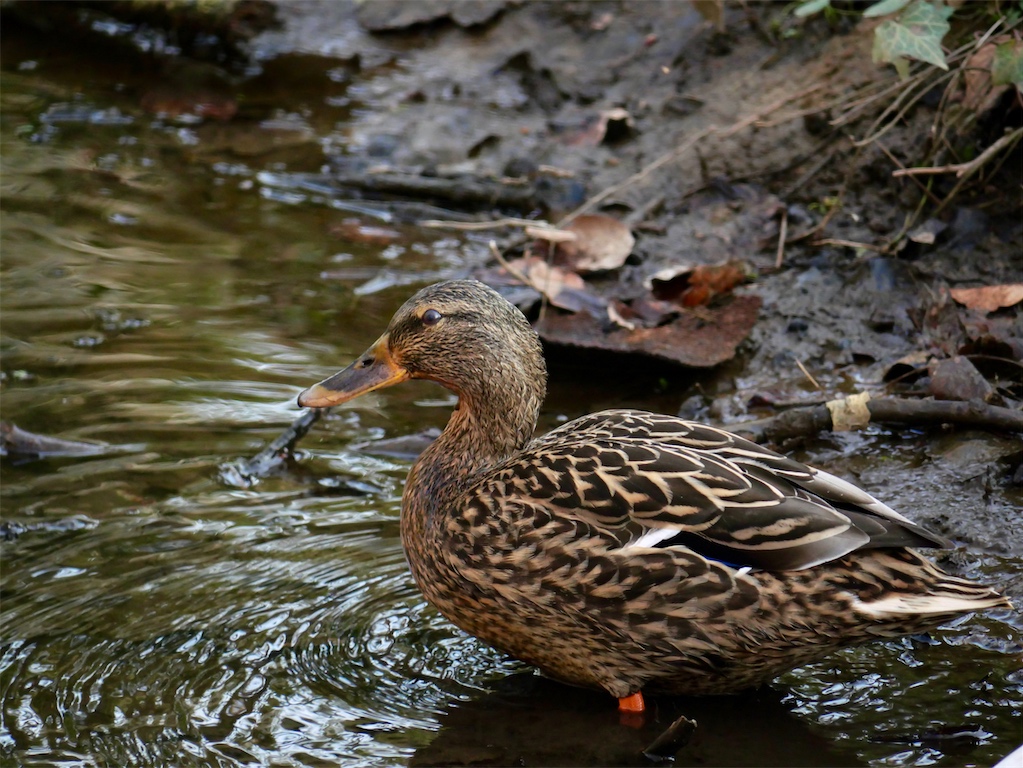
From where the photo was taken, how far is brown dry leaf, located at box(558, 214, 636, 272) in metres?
6.61

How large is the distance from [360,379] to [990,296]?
2.84m

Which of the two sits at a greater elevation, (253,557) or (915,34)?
(915,34)

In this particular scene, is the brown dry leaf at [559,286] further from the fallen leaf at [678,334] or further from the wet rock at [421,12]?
the wet rock at [421,12]

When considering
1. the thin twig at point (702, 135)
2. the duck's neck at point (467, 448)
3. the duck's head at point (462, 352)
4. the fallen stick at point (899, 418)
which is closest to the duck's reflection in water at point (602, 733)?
the duck's neck at point (467, 448)

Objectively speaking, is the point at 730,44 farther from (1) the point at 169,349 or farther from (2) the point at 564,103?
(1) the point at 169,349

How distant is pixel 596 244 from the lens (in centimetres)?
676

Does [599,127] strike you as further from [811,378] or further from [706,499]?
[706,499]

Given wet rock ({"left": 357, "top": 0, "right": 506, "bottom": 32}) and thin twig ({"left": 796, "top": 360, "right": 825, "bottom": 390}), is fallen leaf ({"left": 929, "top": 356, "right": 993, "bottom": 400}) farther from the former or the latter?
wet rock ({"left": 357, "top": 0, "right": 506, "bottom": 32})

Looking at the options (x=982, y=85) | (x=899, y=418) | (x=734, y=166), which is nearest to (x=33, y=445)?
(x=899, y=418)

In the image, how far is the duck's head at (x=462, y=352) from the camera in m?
4.42

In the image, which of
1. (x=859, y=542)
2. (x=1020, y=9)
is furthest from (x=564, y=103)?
(x=859, y=542)

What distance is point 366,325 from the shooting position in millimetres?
6535

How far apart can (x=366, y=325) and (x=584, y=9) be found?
157 inches

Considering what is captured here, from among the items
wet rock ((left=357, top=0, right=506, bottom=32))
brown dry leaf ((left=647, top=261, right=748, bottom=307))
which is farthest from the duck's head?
wet rock ((left=357, top=0, right=506, bottom=32))
